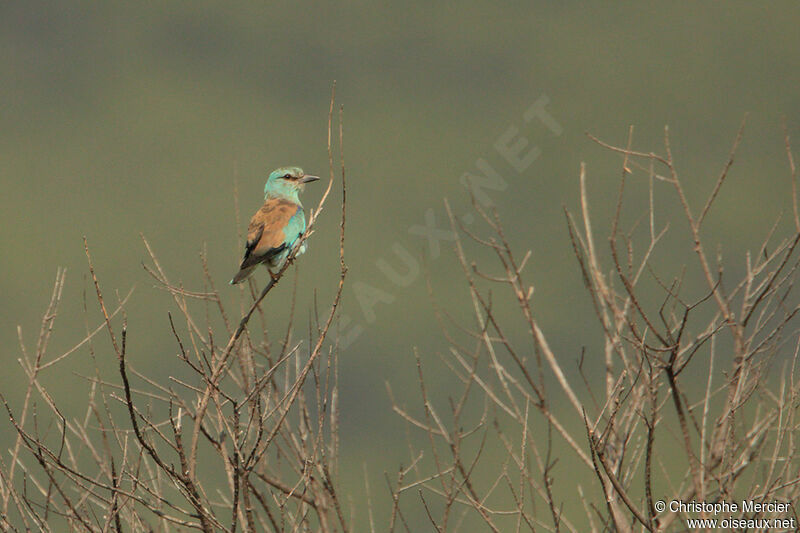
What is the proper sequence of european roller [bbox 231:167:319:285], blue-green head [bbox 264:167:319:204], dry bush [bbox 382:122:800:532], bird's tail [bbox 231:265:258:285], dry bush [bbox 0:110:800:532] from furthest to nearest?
blue-green head [bbox 264:167:319:204]
european roller [bbox 231:167:319:285]
bird's tail [bbox 231:265:258:285]
dry bush [bbox 382:122:800:532]
dry bush [bbox 0:110:800:532]

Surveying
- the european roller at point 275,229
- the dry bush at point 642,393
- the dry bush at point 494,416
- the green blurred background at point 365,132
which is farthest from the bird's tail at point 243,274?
the green blurred background at point 365,132

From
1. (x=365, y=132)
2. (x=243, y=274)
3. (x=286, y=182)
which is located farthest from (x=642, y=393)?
(x=365, y=132)

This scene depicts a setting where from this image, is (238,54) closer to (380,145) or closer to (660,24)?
(380,145)

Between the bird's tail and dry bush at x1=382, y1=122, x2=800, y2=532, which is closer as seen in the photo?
dry bush at x1=382, y1=122, x2=800, y2=532

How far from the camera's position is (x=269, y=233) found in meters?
7.10

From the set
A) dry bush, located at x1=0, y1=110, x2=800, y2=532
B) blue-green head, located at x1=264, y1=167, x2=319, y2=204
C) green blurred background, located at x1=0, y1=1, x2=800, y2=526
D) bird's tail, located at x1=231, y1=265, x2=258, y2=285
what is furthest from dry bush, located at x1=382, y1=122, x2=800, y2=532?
green blurred background, located at x1=0, y1=1, x2=800, y2=526

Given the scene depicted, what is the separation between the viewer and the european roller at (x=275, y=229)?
22.9ft

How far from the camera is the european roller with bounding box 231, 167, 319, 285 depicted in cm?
698

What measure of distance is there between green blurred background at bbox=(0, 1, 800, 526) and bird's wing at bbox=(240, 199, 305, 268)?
2896 cm

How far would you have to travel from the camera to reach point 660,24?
52.2m

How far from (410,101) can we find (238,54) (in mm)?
8668

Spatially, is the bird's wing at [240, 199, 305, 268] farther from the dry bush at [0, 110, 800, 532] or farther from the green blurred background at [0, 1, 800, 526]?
the green blurred background at [0, 1, 800, 526]

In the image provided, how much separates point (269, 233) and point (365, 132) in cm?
4323

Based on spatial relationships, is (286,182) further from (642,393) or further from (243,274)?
(642,393)
